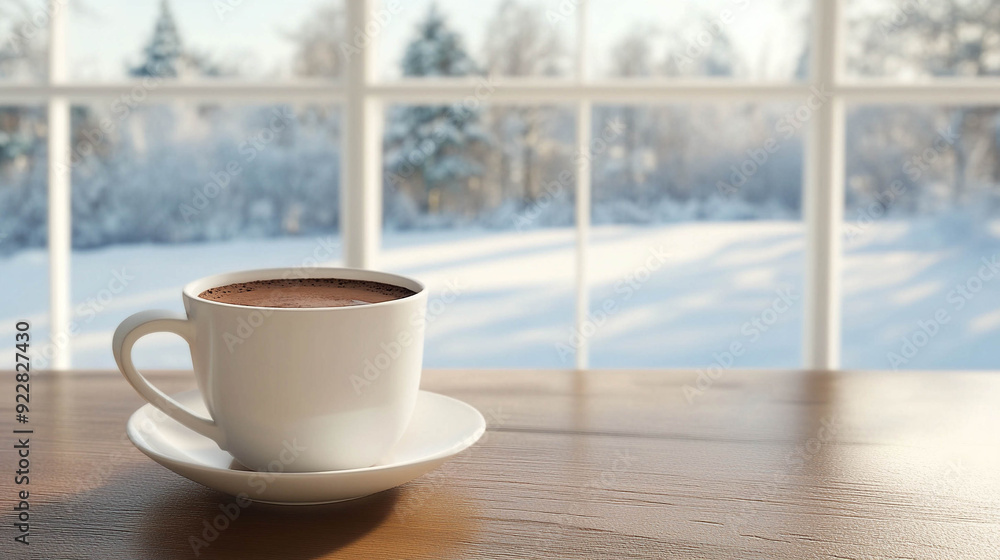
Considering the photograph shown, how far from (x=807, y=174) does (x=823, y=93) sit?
0.19 metres

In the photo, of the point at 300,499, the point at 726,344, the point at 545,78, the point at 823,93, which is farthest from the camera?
the point at 726,344

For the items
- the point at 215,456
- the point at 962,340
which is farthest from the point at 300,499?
the point at 962,340

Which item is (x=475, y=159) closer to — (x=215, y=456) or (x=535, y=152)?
(x=535, y=152)

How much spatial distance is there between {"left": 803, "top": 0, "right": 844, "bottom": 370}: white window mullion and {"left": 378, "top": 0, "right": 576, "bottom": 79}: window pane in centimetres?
59

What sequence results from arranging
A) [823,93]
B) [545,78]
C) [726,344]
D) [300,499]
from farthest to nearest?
[726,344], [545,78], [823,93], [300,499]

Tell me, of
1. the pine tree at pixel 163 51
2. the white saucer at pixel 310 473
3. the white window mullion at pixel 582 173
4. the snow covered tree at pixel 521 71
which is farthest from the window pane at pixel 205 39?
the white saucer at pixel 310 473

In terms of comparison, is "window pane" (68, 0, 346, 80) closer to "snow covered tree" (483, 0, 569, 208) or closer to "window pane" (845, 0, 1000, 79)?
"snow covered tree" (483, 0, 569, 208)

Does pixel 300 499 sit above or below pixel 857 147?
below

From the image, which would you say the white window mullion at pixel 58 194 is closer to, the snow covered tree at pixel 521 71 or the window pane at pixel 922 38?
the snow covered tree at pixel 521 71

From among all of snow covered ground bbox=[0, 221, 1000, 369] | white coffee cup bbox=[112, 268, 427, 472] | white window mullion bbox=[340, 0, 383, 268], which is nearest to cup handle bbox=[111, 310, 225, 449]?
white coffee cup bbox=[112, 268, 427, 472]

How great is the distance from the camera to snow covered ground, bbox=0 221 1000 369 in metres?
2.06

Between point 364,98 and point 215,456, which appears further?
point 364,98

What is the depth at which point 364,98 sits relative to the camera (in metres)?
1.88

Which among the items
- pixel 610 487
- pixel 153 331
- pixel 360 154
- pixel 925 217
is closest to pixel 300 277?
pixel 153 331
